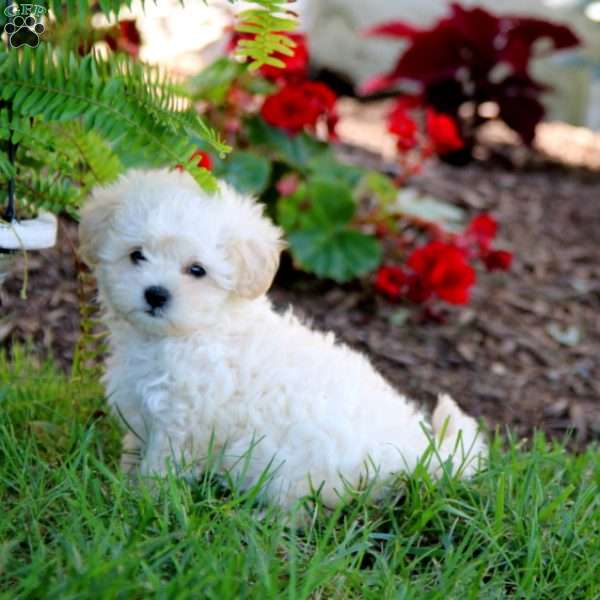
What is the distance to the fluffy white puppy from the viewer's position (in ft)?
7.65

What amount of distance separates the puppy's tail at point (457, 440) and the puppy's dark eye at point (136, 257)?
0.97 metres

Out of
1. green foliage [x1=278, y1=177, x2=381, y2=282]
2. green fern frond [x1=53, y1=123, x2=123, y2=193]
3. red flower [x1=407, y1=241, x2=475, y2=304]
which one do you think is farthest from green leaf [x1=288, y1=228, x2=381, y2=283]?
green fern frond [x1=53, y1=123, x2=123, y2=193]

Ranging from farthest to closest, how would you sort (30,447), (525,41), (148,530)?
(525,41), (30,447), (148,530)

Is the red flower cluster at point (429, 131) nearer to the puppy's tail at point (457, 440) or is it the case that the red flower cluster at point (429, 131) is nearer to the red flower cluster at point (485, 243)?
the red flower cluster at point (485, 243)

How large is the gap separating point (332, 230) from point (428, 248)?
46cm

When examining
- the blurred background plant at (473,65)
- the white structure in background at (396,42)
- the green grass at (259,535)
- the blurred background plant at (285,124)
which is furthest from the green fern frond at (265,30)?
the white structure in background at (396,42)

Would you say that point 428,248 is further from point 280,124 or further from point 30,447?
point 30,447

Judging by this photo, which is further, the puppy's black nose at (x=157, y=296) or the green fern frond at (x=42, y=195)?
the green fern frond at (x=42, y=195)

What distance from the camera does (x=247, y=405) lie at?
245 cm

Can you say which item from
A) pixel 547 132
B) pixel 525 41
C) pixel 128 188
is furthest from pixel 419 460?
pixel 547 132

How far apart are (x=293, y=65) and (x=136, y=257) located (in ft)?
6.28

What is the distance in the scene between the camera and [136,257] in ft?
7.79

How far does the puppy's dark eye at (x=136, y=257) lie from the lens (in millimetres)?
2361

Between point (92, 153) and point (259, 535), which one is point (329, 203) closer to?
point (92, 153)
